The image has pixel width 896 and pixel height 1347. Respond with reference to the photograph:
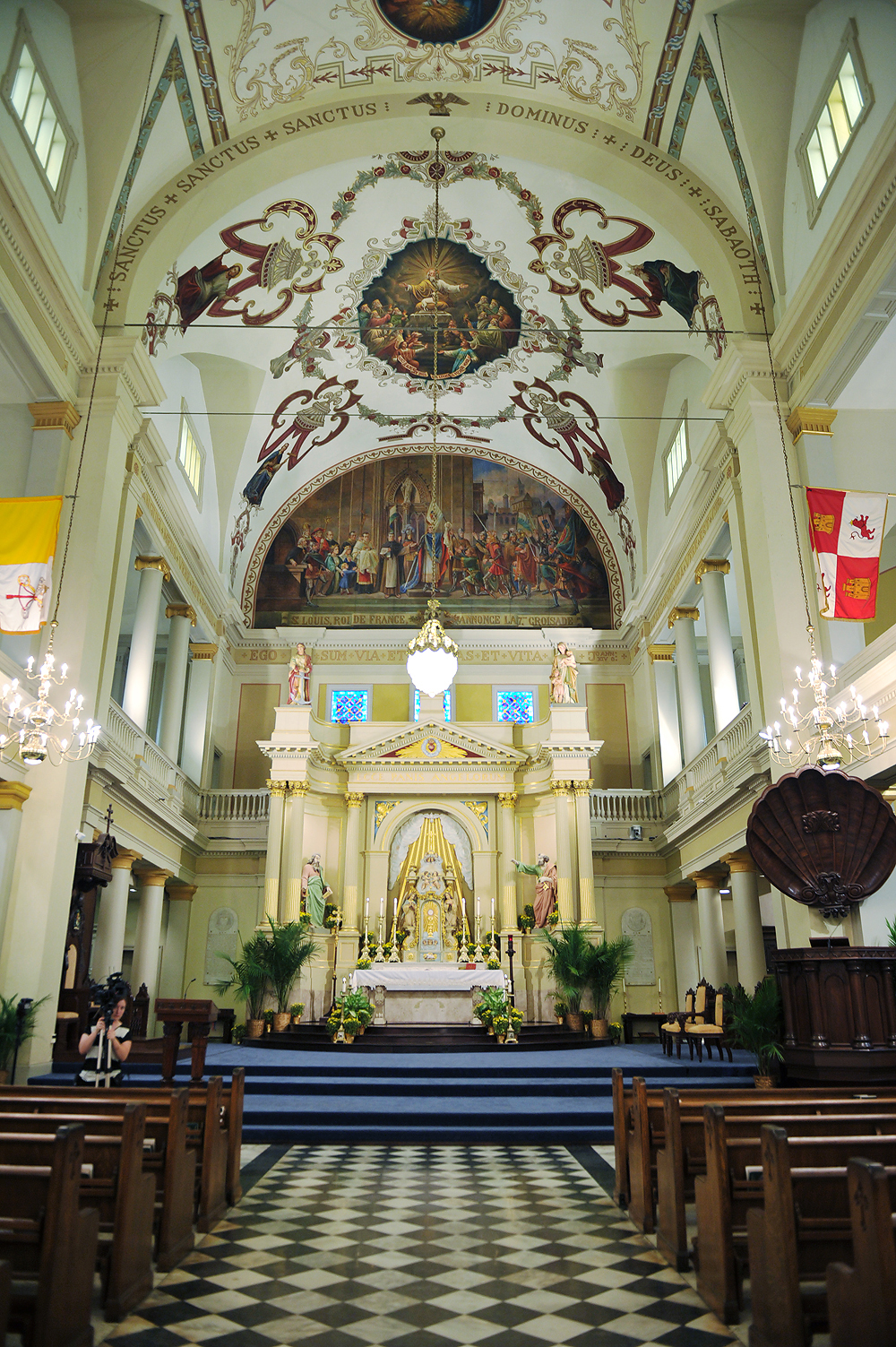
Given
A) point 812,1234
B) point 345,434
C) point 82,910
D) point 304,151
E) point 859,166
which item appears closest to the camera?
point 812,1234

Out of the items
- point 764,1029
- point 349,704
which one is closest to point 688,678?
point 349,704

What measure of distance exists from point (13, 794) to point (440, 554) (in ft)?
43.3

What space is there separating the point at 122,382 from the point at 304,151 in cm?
462

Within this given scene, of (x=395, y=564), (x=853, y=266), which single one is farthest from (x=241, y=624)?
(x=853, y=266)

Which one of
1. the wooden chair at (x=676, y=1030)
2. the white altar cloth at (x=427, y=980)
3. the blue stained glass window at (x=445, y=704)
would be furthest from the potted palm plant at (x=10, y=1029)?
the blue stained glass window at (x=445, y=704)

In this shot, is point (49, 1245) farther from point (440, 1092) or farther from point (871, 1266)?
point (440, 1092)

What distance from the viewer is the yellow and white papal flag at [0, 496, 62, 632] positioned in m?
9.53

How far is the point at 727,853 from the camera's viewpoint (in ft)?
48.8

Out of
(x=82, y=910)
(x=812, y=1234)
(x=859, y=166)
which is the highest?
(x=859, y=166)

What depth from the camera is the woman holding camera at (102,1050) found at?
24.7 feet

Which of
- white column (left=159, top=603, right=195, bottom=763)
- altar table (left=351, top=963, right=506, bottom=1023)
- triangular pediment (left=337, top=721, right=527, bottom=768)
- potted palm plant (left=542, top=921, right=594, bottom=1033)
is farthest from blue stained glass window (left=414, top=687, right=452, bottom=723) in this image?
altar table (left=351, top=963, right=506, bottom=1023)

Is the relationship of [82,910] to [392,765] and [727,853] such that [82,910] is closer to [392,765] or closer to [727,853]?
[392,765]

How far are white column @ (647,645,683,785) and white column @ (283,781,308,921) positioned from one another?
7.36 m

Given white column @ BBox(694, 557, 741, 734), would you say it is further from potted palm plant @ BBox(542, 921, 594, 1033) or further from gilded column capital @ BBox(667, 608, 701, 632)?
potted palm plant @ BBox(542, 921, 594, 1033)
